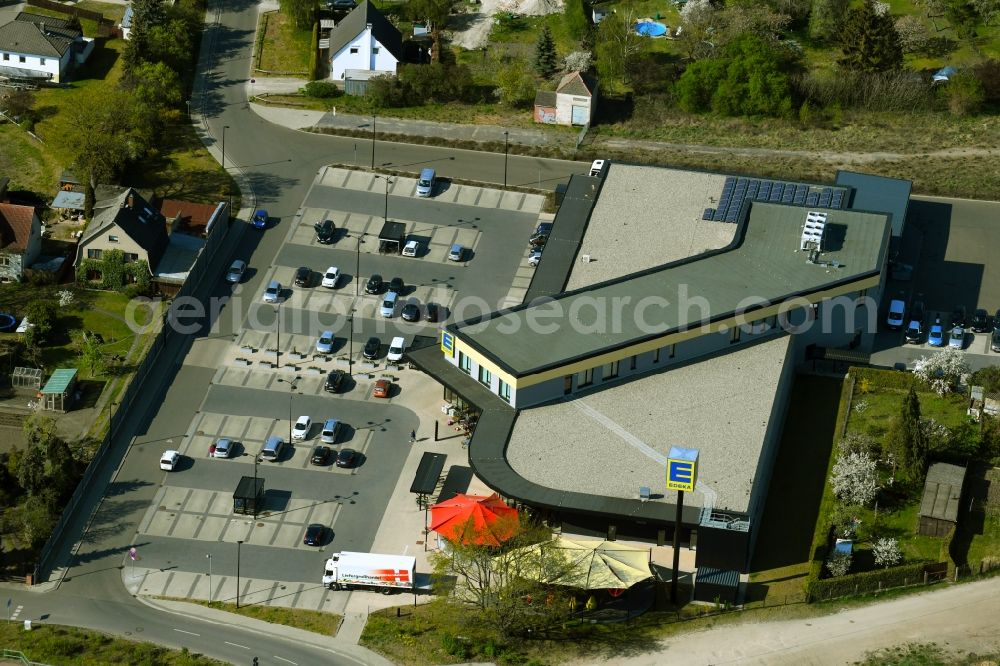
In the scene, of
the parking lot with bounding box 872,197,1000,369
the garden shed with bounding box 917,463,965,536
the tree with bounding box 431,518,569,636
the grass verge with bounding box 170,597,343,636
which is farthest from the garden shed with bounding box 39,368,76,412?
the garden shed with bounding box 917,463,965,536

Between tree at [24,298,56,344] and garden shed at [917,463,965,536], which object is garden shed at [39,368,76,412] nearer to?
tree at [24,298,56,344]

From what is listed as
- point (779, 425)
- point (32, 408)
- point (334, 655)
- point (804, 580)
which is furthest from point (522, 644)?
point (32, 408)

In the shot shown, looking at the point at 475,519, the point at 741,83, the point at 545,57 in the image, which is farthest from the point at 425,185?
the point at 475,519

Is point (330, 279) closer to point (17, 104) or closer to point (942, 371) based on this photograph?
point (17, 104)

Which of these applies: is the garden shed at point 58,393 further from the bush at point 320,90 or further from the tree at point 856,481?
the tree at point 856,481

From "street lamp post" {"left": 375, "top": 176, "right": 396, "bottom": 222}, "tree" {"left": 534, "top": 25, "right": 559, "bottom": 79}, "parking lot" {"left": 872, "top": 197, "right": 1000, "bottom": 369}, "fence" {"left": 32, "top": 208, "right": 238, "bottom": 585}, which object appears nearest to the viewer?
"fence" {"left": 32, "top": 208, "right": 238, "bottom": 585}

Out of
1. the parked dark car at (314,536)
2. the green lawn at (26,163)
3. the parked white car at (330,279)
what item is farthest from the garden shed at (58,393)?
the green lawn at (26,163)

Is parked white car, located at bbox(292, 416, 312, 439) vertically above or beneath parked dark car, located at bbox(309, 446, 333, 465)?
above

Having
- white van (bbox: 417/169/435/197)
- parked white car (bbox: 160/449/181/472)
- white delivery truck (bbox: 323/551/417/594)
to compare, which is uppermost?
white van (bbox: 417/169/435/197)
